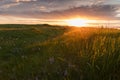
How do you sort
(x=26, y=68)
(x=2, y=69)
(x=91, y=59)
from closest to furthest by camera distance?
(x=91, y=59) → (x=26, y=68) → (x=2, y=69)

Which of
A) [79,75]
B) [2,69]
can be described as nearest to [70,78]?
[79,75]

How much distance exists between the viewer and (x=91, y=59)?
24.3 feet

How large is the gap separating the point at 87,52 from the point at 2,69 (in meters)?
3.43

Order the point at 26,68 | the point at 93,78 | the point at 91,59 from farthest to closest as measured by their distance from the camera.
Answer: the point at 26,68 → the point at 91,59 → the point at 93,78

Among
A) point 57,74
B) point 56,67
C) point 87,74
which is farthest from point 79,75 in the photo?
point 56,67

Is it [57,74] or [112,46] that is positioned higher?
[112,46]

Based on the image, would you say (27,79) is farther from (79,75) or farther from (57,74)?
(79,75)

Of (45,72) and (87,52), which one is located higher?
(87,52)

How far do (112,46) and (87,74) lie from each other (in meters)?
1.17

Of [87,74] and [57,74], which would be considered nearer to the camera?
[87,74]

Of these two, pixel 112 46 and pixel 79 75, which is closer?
pixel 79 75

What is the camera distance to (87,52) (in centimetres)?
A: 787

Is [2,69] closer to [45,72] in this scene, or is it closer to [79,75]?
[45,72]

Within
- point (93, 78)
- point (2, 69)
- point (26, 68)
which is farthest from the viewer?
point (2, 69)
